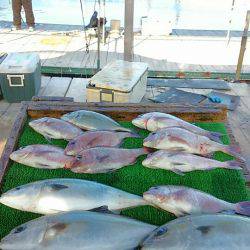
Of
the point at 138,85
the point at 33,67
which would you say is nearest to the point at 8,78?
the point at 33,67

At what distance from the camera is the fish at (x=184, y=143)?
269cm

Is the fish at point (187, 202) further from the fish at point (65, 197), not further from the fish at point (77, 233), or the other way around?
the fish at point (77, 233)

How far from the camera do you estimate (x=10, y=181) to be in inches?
96.2

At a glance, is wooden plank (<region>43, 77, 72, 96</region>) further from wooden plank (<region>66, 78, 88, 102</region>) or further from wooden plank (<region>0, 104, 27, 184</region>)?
wooden plank (<region>0, 104, 27, 184</region>)

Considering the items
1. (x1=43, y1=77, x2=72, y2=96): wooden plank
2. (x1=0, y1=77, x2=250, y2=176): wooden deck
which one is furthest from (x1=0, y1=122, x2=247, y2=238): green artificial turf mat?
(x1=43, y1=77, x2=72, y2=96): wooden plank

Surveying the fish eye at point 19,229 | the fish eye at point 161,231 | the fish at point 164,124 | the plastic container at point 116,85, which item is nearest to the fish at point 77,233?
the fish eye at point 19,229

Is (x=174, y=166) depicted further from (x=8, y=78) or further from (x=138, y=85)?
(x=8, y=78)

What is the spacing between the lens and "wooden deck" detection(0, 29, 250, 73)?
7809 millimetres

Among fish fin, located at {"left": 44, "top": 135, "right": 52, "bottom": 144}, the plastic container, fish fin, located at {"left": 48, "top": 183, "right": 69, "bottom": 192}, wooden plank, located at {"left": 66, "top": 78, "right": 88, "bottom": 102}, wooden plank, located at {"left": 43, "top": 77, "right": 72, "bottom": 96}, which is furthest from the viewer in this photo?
wooden plank, located at {"left": 43, "top": 77, "right": 72, "bottom": 96}

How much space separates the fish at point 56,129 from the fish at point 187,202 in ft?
3.42

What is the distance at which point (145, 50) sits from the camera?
9.21m

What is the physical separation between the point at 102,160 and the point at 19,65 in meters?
3.09

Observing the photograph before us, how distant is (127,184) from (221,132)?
1295 mm

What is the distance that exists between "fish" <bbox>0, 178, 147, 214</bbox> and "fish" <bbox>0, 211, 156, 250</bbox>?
143 millimetres
